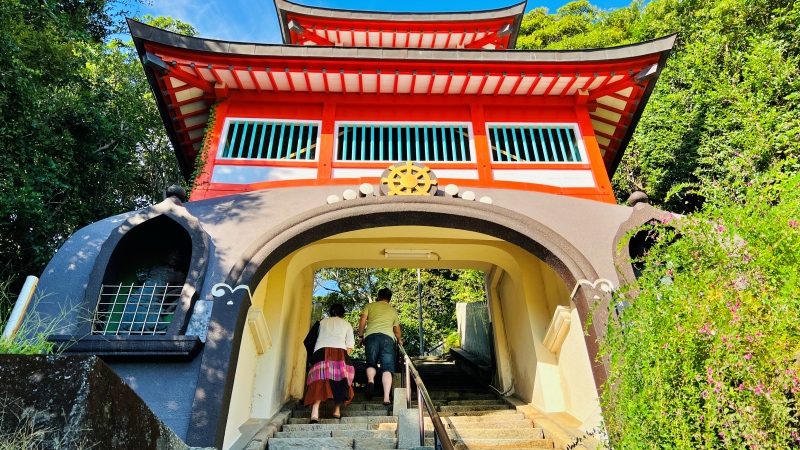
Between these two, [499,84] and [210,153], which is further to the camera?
[499,84]

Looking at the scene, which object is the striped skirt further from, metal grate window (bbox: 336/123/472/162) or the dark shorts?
metal grate window (bbox: 336/123/472/162)

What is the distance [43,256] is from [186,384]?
17.4ft

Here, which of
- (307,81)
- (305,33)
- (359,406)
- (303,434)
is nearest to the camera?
(303,434)

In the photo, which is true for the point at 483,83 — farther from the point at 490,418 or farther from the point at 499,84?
the point at 490,418

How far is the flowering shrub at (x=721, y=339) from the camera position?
2.67m

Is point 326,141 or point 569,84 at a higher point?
point 569,84

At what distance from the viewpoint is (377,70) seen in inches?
283

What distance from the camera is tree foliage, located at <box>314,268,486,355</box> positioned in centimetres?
1777

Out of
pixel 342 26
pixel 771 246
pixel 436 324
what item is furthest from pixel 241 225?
pixel 436 324

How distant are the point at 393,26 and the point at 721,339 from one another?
400 inches

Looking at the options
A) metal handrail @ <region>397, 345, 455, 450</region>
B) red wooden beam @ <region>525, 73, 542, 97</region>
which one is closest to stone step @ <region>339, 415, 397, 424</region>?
metal handrail @ <region>397, 345, 455, 450</region>

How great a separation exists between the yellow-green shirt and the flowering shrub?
3929mm

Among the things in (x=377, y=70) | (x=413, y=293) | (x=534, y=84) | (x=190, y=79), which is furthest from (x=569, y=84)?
(x=413, y=293)

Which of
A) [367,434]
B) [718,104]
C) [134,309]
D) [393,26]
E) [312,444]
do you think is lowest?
[312,444]
